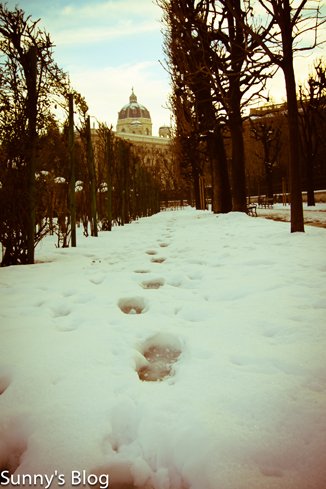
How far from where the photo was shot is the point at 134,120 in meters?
100

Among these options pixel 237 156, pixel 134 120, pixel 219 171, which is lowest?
pixel 219 171

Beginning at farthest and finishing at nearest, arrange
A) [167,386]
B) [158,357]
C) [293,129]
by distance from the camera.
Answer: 1. [293,129]
2. [158,357]
3. [167,386]

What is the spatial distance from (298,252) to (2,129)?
448 centimetres

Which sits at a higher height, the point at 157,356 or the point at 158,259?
the point at 158,259

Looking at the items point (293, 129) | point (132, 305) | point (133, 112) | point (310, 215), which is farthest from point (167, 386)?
point (133, 112)

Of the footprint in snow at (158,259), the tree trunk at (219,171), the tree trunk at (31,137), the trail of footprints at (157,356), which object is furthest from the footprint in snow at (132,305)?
the tree trunk at (219,171)

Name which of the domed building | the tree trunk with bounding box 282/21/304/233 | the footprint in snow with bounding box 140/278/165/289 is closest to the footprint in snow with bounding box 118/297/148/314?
the footprint in snow with bounding box 140/278/165/289

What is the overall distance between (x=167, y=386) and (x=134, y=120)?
10805cm

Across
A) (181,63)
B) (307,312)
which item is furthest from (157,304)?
(181,63)

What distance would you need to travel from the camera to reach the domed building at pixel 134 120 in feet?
327

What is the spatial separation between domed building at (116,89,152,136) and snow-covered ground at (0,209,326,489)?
10324 cm

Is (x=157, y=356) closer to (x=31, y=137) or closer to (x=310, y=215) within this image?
(x=31, y=137)

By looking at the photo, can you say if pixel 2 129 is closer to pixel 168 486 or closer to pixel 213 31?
pixel 168 486

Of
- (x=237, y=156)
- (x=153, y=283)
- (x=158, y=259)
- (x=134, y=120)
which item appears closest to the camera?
(x=153, y=283)
